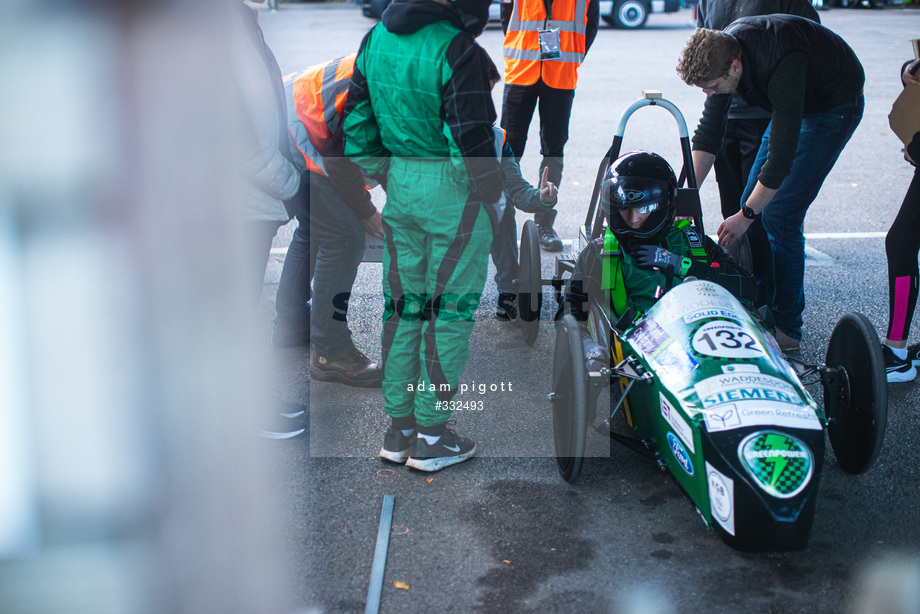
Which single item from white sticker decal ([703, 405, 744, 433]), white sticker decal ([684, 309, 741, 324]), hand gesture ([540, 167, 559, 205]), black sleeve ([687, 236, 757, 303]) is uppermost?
hand gesture ([540, 167, 559, 205])

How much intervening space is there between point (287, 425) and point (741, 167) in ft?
9.16

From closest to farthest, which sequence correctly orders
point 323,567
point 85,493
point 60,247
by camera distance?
point 60,247 → point 85,493 → point 323,567

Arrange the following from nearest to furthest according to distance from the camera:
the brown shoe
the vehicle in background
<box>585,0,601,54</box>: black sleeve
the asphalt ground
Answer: the asphalt ground, the brown shoe, <box>585,0,601,54</box>: black sleeve, the vehicle in background

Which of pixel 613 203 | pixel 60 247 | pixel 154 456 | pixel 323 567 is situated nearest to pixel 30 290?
pixel 60 247

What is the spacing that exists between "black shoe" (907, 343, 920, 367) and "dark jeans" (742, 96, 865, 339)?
497 millimetres

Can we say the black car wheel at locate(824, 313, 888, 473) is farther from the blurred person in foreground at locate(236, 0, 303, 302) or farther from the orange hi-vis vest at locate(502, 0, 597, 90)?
the orange hi-vis vest at locate(502, 0, 597, 90)

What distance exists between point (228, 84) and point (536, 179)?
5.19 meters

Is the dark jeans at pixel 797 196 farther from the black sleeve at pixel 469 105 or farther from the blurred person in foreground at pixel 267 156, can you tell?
the blurred person in foreground at pixel 267 156

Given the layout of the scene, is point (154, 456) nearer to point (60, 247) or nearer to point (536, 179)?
point (60, 247)

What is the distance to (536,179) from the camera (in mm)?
6055

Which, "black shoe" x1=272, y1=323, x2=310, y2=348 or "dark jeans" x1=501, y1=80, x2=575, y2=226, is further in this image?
"dark jeans" x1=501, y1=80, x2=575, y2=226

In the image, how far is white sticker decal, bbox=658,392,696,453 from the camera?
230 centimetres

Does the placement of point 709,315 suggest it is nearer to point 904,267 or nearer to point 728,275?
point 728,275

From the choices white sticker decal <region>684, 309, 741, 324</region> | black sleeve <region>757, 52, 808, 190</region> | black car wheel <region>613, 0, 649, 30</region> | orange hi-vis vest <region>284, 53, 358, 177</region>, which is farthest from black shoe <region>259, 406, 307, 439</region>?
black car wheel <region>613, 0, 649, 30</region>
